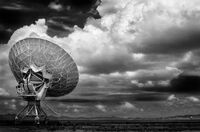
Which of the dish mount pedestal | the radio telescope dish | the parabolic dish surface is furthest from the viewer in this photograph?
the dish mount pedestal

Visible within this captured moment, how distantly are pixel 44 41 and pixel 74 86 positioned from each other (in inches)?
536

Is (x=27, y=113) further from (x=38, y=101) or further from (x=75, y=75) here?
(x=75, y=75)

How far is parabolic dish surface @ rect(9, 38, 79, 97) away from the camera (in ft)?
227

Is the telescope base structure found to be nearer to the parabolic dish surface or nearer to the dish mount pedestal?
the dish mount pedestal

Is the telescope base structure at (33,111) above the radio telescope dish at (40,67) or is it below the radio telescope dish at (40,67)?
below

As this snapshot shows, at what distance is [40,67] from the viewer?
70.3 metres

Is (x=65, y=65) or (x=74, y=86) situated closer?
(x=65, y=65)

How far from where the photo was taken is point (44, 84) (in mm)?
71438

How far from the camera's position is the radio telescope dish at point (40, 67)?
2726 inches

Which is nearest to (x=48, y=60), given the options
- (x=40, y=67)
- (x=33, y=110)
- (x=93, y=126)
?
(x=40, y=67)

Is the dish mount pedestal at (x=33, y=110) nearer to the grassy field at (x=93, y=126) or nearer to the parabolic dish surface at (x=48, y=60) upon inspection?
the grassy field at (x=93, y=126)

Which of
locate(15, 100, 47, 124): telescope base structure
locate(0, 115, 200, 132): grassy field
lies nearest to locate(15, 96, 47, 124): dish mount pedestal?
locate(15, 100, 47, 124): telescope base structure

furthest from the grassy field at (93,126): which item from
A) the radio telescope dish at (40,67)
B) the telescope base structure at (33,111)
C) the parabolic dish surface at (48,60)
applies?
the parabolic dish surface at (48,60)

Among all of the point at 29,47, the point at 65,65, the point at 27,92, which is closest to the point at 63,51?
the point at 65,65
